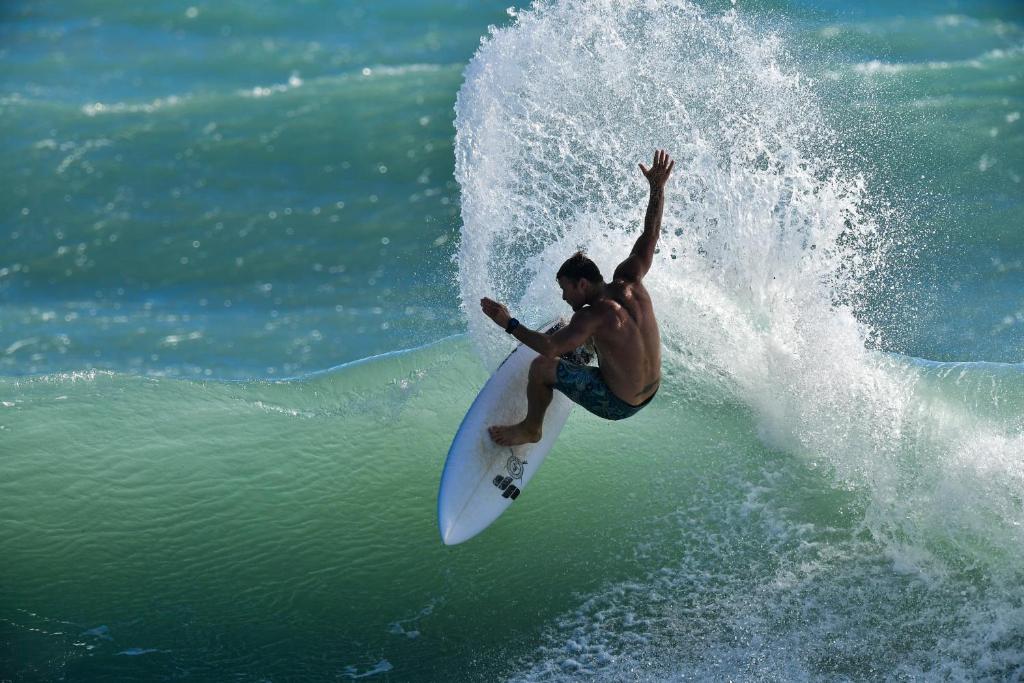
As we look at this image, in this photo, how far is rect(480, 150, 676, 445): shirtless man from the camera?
512 cm

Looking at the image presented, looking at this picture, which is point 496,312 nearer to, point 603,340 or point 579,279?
point 579,279

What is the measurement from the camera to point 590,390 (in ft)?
17.9

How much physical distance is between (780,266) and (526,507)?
241 cm

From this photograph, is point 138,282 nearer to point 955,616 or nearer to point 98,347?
point 98,347

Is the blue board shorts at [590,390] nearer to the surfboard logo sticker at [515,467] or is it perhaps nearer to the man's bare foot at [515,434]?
the man's bare foot at [515,434]

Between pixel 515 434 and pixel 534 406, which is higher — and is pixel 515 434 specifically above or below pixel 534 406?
below

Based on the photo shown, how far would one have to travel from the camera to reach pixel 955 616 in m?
5.21

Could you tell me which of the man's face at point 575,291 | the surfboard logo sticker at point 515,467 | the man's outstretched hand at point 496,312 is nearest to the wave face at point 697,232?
the surfboard logo sticker at point 515,467

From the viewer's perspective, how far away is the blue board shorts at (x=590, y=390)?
542 cm

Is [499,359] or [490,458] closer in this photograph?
[490,458]

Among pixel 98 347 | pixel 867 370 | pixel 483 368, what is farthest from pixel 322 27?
pixel 867 370

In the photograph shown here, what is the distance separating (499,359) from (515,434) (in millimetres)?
1365

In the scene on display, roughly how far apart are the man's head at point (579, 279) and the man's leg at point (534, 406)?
49 centimetres

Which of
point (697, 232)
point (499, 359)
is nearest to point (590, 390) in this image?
point (499, 359)
